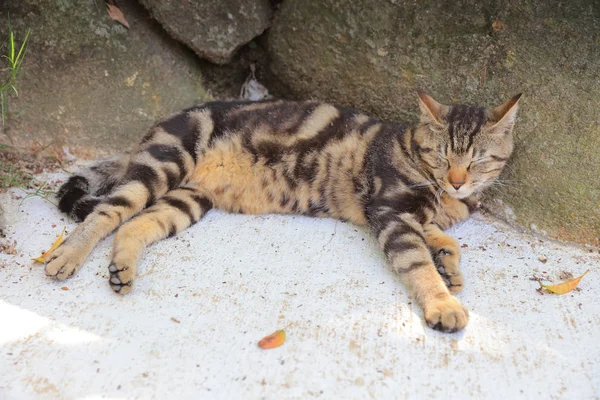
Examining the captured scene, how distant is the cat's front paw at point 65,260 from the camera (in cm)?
261

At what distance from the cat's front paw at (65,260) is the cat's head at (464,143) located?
6.17 ft

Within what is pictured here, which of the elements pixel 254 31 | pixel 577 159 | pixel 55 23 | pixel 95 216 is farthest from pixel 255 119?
pixel 577 159

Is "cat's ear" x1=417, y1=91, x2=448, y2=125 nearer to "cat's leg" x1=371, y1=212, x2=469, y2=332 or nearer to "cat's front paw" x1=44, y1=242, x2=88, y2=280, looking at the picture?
"cat's leg" x1=371, y1=212, x2=469, y2=332

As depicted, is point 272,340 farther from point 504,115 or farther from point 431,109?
point 504,115

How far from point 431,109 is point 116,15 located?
2129 millimetres

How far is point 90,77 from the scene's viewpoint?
362 cm

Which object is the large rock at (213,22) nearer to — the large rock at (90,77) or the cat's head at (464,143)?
the large rock at (90,77)

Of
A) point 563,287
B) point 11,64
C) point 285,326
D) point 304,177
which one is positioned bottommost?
point 563,287

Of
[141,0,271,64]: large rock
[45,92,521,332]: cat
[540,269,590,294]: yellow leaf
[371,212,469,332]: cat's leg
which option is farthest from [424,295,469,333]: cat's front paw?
[141,0,271,64]: large rock

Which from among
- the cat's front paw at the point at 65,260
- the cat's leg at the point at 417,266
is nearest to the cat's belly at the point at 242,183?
the cat's leg at the point at 417,266

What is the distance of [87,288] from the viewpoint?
2596 mm

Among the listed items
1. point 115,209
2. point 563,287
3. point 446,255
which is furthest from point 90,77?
point 563,287

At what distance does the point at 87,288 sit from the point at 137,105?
1564 millimetres

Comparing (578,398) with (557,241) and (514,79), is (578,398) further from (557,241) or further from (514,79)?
(514,79)
